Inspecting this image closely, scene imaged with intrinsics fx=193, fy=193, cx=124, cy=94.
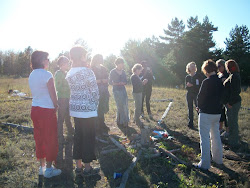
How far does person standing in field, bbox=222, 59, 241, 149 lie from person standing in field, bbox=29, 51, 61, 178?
159 inches

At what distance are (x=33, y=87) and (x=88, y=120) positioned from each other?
1133 millimetres

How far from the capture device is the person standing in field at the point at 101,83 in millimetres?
5652

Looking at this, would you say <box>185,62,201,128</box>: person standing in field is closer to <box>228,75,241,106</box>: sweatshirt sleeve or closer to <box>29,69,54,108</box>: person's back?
<box>228,75,241,106</box>: sweatshirt sleeve

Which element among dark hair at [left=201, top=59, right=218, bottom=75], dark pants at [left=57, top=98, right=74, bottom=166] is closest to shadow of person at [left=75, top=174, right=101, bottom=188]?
dark pants at [left=57, top=98, right=74, bottom=166]

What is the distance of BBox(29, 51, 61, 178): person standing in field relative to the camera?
3402 mm

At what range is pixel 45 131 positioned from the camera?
11.6 ft

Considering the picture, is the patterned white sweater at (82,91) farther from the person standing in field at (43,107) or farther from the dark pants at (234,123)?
the dark pants at (234,123)

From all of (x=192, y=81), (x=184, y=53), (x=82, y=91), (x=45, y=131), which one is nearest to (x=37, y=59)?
(x=82, y=91)

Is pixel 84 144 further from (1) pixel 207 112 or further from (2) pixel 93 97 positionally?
(1) pixel 207 112

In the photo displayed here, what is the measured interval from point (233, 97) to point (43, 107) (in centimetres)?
437

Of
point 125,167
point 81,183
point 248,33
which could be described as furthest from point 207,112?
point 248,33

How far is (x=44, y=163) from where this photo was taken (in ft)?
12.4

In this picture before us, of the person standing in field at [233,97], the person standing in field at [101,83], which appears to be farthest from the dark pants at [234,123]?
the person standing in field at [101,83]

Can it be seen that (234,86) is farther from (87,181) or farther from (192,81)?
(87,181)
